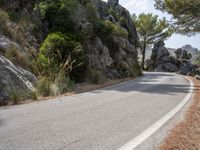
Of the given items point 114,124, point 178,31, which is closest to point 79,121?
point 114,124

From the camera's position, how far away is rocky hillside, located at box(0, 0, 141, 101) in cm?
1414

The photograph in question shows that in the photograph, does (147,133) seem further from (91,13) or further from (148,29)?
(148,29)

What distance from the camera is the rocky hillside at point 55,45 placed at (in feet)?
46.4

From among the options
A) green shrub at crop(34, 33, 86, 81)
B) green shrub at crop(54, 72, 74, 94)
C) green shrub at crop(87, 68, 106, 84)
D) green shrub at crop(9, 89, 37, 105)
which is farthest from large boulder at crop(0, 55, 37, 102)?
green shrub at crop(87, 68, 106, 84)

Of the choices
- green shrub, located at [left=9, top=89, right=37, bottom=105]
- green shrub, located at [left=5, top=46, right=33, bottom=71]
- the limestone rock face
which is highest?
the limestone rock face

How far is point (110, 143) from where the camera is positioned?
19.3 feet

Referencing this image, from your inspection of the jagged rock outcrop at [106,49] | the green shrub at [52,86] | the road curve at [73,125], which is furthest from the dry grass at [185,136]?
the jagged rock outcrop at [106,49]

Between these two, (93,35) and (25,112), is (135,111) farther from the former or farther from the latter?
(93,35)

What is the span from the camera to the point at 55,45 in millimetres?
17766

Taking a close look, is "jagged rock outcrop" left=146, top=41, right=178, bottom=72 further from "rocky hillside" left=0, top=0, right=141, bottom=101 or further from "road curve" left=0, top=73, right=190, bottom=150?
"road curve" left=0, top=73, right=190, bottom=150

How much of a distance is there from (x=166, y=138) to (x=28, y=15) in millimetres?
16903

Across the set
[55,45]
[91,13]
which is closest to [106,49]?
[91,13]

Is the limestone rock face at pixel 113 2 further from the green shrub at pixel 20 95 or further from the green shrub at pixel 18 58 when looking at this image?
the green shrub at pixel 20 95

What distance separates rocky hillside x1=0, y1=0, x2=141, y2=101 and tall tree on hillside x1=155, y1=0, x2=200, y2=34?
545 cm
